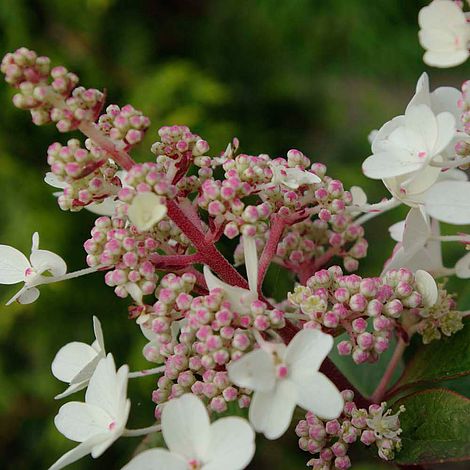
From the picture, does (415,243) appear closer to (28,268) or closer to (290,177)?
(290,177)

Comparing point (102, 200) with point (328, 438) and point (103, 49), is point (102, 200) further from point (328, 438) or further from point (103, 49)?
point (103, 49)

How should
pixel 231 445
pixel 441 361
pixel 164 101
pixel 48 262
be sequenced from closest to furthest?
pixel 231 445 < pixel 48 262 < pixel 441 361 < pixel 164 101

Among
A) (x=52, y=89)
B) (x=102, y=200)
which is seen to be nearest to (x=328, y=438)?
(x=102, y=200)

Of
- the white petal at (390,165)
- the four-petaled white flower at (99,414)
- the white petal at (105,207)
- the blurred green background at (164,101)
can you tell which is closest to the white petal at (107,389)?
the four-petaled white flower at (99,414)

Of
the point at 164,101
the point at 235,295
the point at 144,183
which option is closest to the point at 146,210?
the point at 144,183

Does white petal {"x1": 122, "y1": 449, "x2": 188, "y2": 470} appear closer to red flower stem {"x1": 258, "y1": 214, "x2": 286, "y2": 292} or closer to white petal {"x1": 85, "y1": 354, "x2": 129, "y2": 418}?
white petal {"x1": 85, "y1": 354, "x2": 129, "y2": 418}
